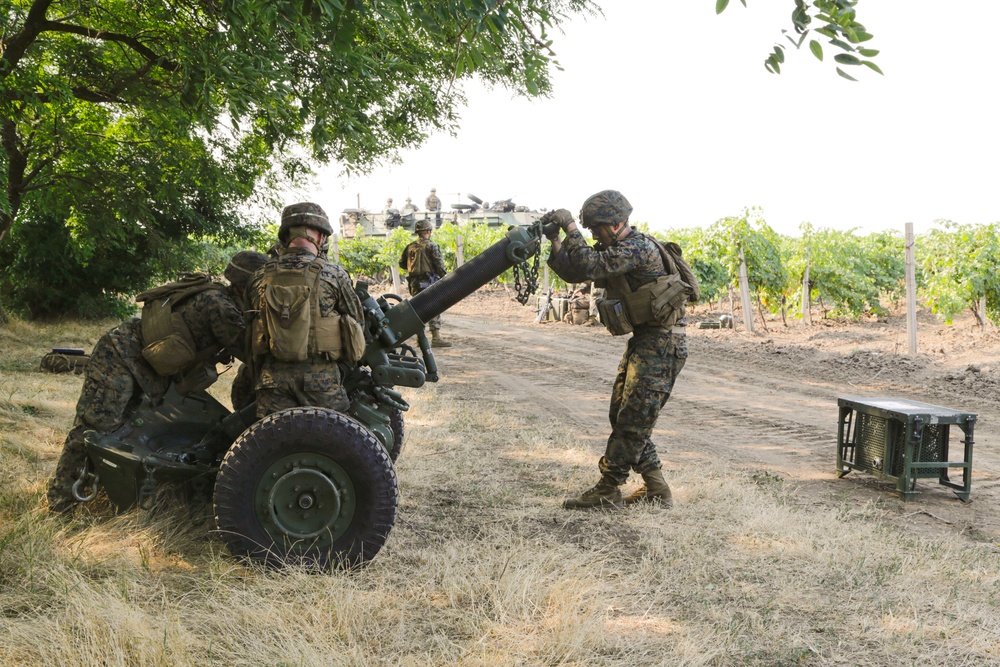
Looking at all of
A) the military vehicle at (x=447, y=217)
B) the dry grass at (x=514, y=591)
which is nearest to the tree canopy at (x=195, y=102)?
the dry grass at (x=514, y=591)

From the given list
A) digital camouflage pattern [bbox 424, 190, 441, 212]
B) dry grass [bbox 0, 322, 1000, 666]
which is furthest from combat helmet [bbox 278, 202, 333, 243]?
digital camouflage pattern [bbox 424, 190, 441, 212]

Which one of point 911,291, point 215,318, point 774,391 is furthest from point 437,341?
point 215,318

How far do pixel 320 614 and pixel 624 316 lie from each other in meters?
2.58

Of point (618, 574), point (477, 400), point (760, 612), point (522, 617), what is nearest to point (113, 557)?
point (522, 617)

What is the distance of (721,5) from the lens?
104 inches

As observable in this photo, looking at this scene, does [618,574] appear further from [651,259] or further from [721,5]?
[721,5]

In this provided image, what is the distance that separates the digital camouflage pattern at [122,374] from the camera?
3875 mm

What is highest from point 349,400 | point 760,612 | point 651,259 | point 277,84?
point 277,84

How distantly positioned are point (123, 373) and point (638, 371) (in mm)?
2909

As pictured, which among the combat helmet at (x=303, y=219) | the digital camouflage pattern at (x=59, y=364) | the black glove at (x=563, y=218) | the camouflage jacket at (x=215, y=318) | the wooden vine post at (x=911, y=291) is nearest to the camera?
the combat helmet at (x=303, y=219)

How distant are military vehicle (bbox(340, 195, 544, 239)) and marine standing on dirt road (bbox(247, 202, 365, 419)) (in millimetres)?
26924

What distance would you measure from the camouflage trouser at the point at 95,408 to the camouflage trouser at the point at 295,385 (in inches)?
29.1

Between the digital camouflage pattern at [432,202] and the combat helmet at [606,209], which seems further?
the digital camouflage pattern at [432,202]

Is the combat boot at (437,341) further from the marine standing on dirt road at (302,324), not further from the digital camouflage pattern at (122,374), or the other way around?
the marine standing on dirt road at (302,324)
